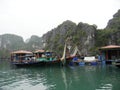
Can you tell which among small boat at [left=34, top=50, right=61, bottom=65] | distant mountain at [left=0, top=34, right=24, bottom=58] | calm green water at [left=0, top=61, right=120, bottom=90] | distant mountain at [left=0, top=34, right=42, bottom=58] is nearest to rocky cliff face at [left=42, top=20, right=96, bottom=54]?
small boat at [left=34, top=50, right=61, bottom=65]

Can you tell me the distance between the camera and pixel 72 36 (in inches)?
2729

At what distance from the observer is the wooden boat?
3822 cm

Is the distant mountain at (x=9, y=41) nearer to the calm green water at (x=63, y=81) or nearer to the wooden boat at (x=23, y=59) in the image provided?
the wooden boat at (x=23, y=59)

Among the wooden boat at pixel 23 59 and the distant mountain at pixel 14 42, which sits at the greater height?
the distant mountain at pixel 14 42

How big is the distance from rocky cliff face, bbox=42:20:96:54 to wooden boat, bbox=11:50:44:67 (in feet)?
72.5

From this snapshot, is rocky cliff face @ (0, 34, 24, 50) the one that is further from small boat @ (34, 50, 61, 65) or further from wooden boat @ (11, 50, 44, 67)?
small boat @ (34, 50, 61, 65)

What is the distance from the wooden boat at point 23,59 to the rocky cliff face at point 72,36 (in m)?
22.1

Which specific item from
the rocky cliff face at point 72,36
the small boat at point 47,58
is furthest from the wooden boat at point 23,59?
the rocky cliff face at point 72,36

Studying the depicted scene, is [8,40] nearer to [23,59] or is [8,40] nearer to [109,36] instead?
[109,36]

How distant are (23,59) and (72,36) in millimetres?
29176

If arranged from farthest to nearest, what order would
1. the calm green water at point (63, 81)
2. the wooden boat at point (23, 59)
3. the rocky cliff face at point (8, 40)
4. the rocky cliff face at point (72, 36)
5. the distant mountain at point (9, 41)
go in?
the rocky cliff face at point (8, 40)
the distant mountain at point (9, 41)
the rocky cliff face at point (72, 36)
the wooden boat at point (23, 59)
the calm green water at point (63, 81)

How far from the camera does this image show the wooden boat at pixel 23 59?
3822 centimetres

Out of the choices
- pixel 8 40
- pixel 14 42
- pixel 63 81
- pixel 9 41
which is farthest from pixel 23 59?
pixel 8 40

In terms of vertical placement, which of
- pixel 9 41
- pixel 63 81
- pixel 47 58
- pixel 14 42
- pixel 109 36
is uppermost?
pixel 9 41
